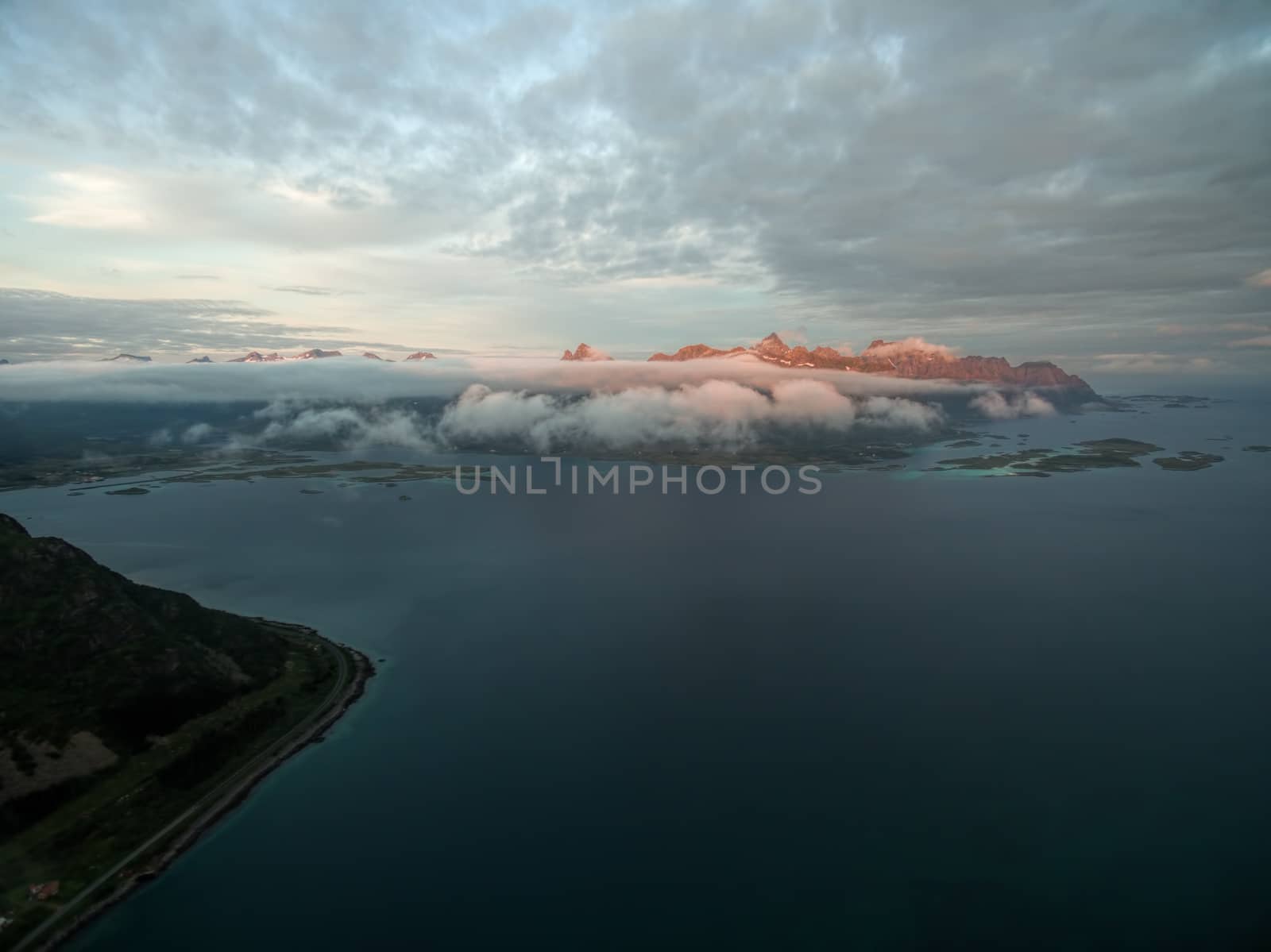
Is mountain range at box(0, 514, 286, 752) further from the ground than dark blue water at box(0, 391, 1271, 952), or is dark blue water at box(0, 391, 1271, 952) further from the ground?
mountain range at box(0, 514, 286, 752)

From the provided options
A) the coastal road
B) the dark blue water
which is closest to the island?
the coastal road

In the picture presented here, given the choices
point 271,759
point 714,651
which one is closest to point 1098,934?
point 714,651

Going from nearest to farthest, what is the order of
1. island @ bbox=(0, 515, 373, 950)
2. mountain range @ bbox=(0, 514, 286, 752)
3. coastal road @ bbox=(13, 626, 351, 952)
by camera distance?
coastal road @ bbox=(13, 626, 351, 952), island @ bbox=(0, 515, 373, 950), mountain range @ bbox=(0, 514, 286, 752)

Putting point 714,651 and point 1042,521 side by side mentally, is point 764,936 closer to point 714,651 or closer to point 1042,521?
point 714,651

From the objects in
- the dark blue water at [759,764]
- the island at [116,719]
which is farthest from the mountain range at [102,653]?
the dark blue water at [759,764]

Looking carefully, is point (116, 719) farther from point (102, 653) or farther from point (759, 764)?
point (759, 764)

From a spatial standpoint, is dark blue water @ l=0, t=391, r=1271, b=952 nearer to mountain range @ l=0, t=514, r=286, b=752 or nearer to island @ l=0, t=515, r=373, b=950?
island @ l=0, t=515, r=373, b=950

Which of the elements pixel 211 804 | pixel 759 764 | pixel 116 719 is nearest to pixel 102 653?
pixel 116 719
